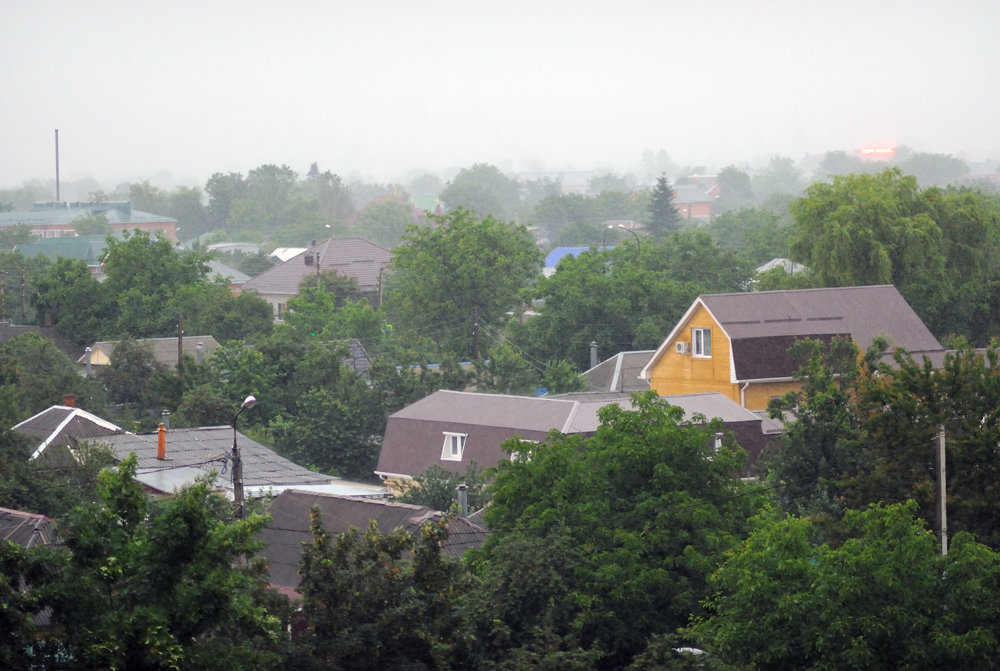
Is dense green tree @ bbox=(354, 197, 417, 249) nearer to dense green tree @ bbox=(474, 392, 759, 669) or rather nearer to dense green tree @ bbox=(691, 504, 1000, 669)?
dense green tree @ bbox=(474, 392, 759, 669)

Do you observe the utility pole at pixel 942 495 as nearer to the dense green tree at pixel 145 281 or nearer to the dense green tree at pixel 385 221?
the dense green tree at pixel 145 281

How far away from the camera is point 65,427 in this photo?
114ft

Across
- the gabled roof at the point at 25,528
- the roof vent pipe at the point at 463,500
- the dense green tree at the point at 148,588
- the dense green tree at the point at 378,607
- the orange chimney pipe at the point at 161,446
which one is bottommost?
the roof vent pipe at the point at 463,500

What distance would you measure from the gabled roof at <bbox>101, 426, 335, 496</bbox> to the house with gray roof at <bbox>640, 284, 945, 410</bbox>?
11.6 meters

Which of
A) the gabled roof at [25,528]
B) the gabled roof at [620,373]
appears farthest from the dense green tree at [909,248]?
the gabled roof at [25,528]

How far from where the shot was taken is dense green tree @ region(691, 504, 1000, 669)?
15.5m

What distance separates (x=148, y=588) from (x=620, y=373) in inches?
1326

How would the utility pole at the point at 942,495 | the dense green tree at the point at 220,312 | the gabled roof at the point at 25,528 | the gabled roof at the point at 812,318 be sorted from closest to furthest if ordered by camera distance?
the utility pole at the point at 942,495 → the gabled roof at the point at 25,528 → the gabled roof at the point at 812,318 → the dense green tree at the point at 220,312

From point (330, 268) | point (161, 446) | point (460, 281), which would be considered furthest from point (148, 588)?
point (330, 268)

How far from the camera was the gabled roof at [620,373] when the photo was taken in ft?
149

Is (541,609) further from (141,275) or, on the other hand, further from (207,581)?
(141,275)

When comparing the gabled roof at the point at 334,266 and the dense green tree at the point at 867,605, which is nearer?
the dense green tree at the point at 867,605

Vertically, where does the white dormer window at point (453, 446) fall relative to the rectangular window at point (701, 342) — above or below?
below

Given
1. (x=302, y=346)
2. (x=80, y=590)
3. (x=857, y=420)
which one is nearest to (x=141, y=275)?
(x=302, y=346)
